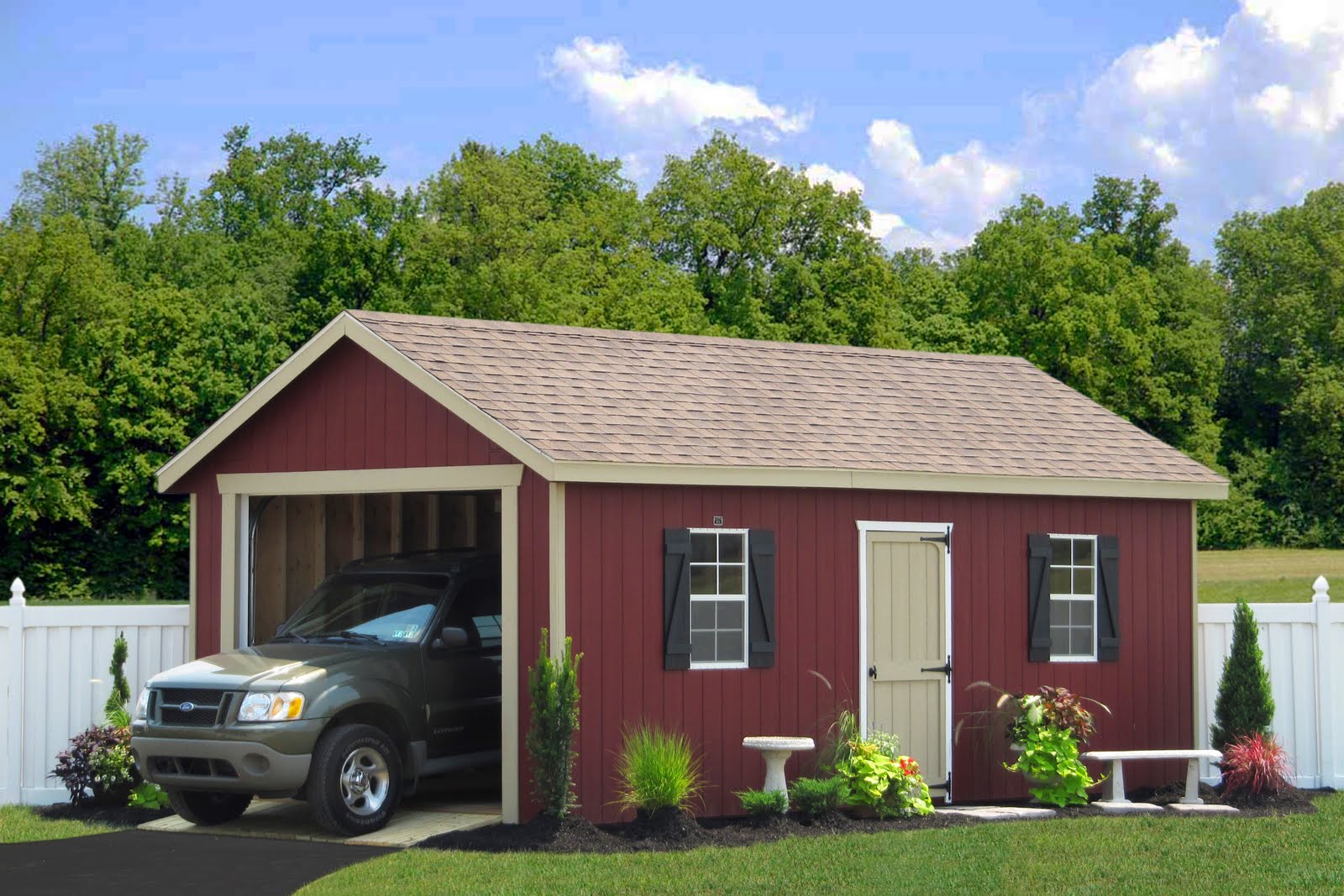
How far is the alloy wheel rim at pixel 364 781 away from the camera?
13117mm

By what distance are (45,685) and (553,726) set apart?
4.98 meters

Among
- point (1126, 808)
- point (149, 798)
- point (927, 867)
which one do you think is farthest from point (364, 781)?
point (1126, 808)

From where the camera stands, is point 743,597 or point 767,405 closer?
point 743,597

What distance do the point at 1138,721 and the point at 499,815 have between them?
619cm

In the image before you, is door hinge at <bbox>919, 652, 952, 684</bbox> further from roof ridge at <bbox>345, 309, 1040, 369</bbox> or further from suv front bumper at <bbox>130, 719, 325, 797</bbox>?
suv front bumper at <bbox>130, 719, 325, 797</bbox>

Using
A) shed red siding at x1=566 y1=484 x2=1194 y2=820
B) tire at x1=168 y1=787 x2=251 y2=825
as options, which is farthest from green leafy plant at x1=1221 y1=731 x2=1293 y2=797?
tire at x1=168 y1=787 x2=251 y2=825

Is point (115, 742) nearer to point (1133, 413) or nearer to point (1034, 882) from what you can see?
point (1034, 882)

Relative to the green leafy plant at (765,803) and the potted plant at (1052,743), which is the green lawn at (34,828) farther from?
the potted plant at (1052,743)

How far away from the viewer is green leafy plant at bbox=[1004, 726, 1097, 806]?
15.0 meters

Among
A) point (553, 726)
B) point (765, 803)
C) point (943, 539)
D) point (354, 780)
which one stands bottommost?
point (765, 803)

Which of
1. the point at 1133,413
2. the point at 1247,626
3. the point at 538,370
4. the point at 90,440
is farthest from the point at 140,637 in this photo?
the point at 1133,413

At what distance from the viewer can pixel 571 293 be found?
46.3 m

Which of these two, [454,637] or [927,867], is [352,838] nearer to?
[454,637]

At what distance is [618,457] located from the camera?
1336cm
